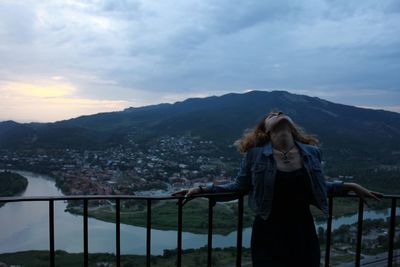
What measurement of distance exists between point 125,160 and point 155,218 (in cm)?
2439

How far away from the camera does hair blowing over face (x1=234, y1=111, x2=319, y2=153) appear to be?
2617 millimetres

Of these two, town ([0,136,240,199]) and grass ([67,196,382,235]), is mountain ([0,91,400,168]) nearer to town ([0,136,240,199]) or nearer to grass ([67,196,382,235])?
town ([0,136,240,199])

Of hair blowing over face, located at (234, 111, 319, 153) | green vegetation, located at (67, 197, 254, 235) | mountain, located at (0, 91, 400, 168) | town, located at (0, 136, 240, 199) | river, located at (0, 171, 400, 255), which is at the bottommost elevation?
river, located at (0, 171, 400, 255)

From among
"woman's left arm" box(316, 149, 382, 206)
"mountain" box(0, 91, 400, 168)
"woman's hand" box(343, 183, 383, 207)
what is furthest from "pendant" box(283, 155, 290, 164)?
"mountain" box(0, 91, 400, 168)

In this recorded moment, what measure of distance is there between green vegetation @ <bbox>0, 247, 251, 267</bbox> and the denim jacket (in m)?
11.6

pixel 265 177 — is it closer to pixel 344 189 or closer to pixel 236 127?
pixel 344 189

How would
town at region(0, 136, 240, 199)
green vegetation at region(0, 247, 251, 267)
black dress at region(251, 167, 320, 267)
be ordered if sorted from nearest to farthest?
black dress at region(251, 167, 320, 267) → green vegetation at region(0, 247, 251, 267) → town at region(0, 136, 240, 199)

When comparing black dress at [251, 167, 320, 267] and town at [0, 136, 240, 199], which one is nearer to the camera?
black dress at [251, 167, 320, 267]

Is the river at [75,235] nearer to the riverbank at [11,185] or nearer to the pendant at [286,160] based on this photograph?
the riverbank at [11,185]

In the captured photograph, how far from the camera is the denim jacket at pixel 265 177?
2385mm

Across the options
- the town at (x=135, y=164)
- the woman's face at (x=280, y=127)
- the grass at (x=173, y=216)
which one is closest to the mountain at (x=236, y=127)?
the town at (x=135, y=164)

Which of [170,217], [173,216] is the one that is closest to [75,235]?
[170,217]

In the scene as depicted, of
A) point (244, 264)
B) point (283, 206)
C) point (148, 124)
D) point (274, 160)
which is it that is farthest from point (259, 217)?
point (148, 124)

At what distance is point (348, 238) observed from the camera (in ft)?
61.7
